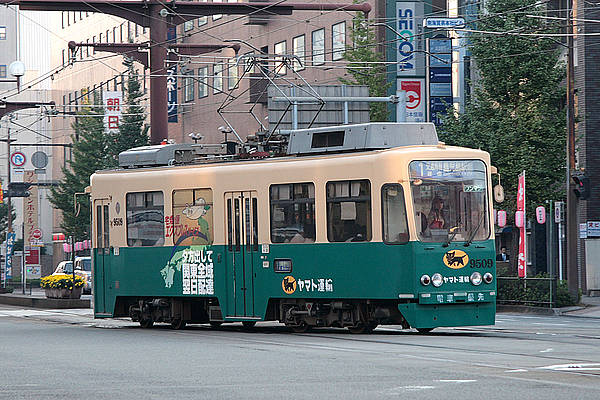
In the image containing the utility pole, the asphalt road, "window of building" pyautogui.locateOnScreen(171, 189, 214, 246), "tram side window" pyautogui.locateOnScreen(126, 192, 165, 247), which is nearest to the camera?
the asphalt road

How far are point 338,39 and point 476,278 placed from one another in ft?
123

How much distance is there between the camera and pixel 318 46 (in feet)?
197

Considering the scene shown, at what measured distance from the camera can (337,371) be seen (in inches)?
555

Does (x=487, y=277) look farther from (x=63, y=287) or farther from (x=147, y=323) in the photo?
(x=63, y=287)

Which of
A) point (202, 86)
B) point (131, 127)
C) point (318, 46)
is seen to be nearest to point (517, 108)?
point (318, 46)

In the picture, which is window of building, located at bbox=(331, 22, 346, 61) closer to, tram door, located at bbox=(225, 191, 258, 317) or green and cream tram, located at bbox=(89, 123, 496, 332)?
green and cream tram, located at bbox=(89, 123, 496, 332)

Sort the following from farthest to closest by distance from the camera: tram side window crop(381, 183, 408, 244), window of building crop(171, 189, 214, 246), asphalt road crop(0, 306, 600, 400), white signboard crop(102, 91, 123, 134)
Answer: white signboard crop(102, 91, 123, 134) < window of building crop(171, 189, 214, 246) < tram side window crop(381, 183, 408, 244) < asphalt road crop(0, 306, 600, 400)

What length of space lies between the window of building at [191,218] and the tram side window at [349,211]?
305 centimetres

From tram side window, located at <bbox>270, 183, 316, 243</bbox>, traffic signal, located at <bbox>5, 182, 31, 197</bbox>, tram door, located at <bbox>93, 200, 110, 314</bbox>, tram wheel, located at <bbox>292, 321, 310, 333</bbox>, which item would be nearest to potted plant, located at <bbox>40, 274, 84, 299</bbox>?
tram door, located at <bbox>93, 200, 110, 314</bbox>

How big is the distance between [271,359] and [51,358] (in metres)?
Result: 3.02

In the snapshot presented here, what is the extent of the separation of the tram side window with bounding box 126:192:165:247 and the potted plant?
16238 mm

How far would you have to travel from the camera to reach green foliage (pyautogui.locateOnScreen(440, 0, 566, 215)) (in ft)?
126

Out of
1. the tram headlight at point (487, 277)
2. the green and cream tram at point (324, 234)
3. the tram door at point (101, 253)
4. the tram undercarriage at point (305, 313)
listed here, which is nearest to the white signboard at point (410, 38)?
the tram door at point (101, 253)

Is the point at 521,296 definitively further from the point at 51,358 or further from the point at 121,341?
the point at 51,358
